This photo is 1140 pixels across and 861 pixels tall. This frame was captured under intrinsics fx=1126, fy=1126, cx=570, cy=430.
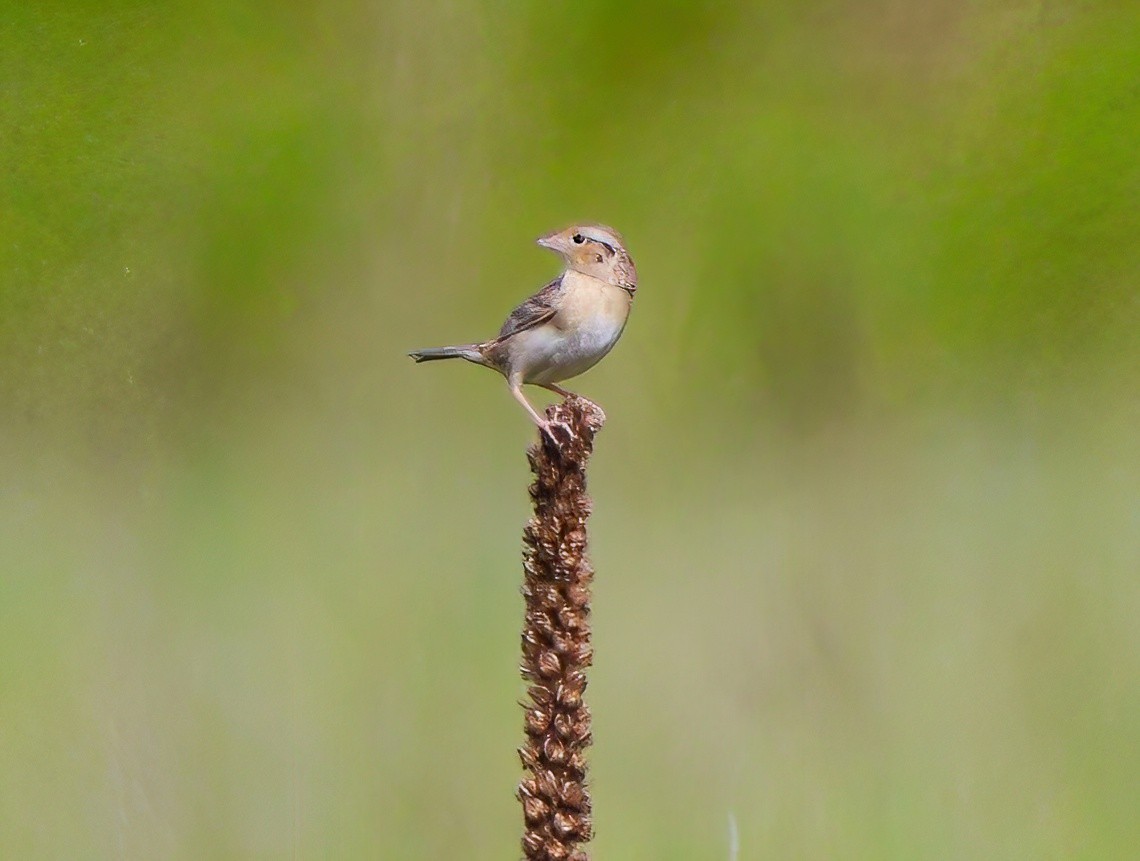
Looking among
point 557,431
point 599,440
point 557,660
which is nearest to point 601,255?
point 557,431

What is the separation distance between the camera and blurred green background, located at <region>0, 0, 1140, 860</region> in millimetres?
2178

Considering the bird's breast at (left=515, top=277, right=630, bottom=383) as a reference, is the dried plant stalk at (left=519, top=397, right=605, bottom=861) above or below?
below

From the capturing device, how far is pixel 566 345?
175cm

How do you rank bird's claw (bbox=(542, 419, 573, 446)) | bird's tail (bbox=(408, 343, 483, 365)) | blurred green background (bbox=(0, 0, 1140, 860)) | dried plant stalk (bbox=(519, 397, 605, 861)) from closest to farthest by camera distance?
dried plant stalk (bbox=(519, 397, 605, 861))
bird's claw (bbox=(542, 419, 573, 446))
bird's tail (bbox=(408, 343, 483, 365))
blurred green background (bbox=(0, 0, 1140, 860))

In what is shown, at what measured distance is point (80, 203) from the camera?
3004 millimetres

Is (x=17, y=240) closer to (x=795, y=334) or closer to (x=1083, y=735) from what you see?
(x=795, y=334)

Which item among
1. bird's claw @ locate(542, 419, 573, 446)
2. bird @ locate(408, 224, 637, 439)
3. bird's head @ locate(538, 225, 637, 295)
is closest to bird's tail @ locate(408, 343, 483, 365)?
bird @ locate(408, 224, 637, 439)

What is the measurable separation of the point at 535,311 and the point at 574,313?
83mm

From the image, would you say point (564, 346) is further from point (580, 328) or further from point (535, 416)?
point (535, 416)

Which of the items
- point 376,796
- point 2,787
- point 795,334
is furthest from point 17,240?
point 795,334

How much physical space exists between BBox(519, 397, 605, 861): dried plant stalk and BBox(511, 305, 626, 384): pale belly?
468 mm

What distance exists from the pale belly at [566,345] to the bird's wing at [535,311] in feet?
0.04

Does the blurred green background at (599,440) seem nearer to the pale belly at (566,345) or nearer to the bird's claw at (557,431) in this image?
the pale belly at (566,345)

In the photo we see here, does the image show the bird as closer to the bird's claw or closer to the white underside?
the white underside
